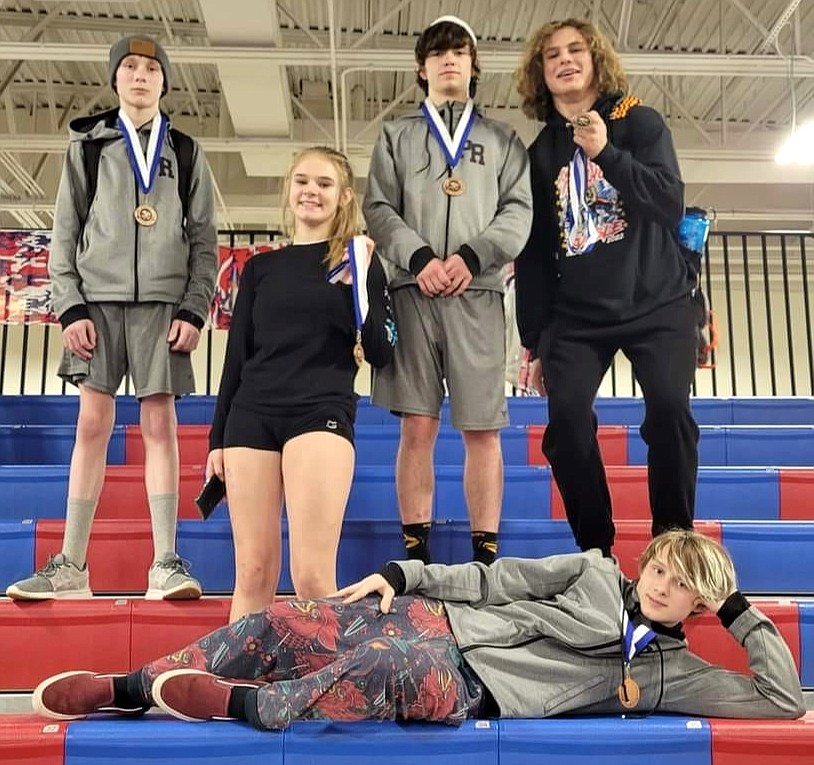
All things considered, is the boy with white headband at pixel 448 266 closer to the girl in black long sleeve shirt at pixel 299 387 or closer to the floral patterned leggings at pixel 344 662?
the girl in black long sleeve shirt at pixel 299 387

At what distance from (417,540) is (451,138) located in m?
1.08

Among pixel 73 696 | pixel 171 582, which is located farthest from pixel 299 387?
pixel 73 696

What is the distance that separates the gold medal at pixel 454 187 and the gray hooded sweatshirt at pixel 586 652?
102cm

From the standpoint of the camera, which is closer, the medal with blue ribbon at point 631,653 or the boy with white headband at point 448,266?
the medal with blue ribbon at point 631,653

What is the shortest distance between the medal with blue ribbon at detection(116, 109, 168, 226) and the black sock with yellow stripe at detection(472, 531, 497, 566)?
3.96 feet

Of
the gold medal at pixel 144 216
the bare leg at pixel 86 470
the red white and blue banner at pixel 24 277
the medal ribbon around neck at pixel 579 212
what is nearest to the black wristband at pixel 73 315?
the bare leg at pixel 86 470

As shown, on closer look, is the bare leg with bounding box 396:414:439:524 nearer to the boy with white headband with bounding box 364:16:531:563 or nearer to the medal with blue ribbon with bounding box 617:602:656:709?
the boy with white headband with bounding box 364:16:531:563

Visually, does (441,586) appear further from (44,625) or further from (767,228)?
(767,228)

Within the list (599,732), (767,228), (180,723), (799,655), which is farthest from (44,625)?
(767,228)

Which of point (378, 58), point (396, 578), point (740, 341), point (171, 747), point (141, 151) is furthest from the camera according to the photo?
point (740, 341)

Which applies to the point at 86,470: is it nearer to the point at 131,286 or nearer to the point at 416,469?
the point at 131,286

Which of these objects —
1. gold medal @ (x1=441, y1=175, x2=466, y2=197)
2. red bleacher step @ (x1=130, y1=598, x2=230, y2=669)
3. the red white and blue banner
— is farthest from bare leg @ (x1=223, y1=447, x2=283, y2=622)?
the red white and blue banner

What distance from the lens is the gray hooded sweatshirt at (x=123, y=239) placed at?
2.45m

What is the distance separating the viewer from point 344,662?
172 cm
